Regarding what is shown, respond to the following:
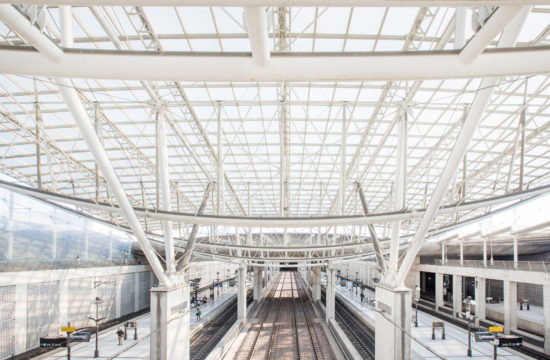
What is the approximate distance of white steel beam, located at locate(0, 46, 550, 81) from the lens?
15.7ft

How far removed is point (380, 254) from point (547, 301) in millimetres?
14548

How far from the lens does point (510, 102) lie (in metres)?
20.5

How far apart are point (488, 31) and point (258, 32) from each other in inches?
106

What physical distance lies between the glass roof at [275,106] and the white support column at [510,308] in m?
10.3

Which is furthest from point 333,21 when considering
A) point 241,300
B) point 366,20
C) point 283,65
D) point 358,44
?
point 241,300

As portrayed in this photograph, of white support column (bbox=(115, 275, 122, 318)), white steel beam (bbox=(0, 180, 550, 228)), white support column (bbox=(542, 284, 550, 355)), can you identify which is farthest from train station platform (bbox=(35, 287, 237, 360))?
white support column (bbox=(542, 284, 550, 355))

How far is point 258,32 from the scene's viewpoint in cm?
424

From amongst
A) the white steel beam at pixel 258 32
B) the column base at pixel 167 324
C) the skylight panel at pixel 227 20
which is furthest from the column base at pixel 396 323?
the white steel beam at pixel 258 32

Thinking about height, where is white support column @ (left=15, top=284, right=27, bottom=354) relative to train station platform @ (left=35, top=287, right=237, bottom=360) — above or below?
above

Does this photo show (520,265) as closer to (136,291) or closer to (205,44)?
(205,44)

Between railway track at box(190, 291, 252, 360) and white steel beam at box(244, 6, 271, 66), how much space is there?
25399 mm

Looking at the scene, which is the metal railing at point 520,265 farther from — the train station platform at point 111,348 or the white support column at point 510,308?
the train station platform at point 111,348

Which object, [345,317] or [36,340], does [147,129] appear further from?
[345,317]

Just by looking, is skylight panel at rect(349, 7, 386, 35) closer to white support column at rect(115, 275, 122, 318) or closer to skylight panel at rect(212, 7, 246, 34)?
skylight panel at rect(212, 7, 246, 34)
